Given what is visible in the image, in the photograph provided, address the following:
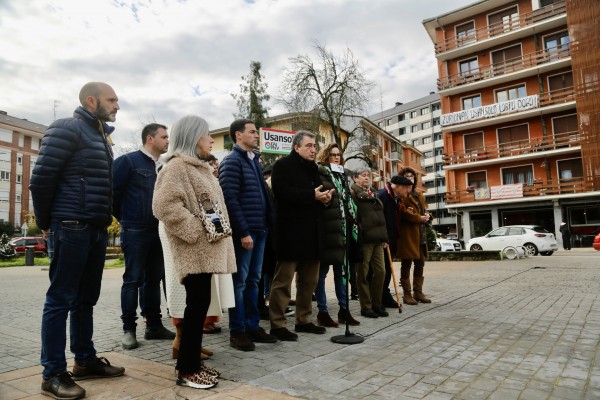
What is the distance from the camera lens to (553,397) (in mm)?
2639

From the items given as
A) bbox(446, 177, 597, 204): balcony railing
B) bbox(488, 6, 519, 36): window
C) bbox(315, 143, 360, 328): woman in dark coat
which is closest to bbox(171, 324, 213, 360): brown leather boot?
bbox(315, 143, 360, 328): woman in dark coat

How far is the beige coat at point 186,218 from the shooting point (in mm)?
2969

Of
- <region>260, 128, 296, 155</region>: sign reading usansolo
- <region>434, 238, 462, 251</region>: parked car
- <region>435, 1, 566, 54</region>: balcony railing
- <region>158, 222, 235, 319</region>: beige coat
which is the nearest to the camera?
<region>158, 222, 235, 319</region>: beige coat

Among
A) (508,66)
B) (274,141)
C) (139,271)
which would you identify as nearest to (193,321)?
(139,271)

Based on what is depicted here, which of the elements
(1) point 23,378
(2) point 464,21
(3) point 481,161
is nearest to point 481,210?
(3) point 481,161

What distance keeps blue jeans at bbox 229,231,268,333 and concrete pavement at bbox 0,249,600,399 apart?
265mm

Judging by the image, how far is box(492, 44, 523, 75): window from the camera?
32.6 meters

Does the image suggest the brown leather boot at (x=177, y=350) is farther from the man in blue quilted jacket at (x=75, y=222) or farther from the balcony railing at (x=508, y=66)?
the balcony railing at (x=508, y=66)

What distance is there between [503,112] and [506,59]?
4584 millimetres

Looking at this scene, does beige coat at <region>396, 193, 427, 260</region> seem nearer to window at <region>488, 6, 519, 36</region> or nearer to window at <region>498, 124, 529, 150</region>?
window at <region>498, 124, 529, 150</region>

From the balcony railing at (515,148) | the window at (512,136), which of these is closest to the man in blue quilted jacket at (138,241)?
the balcony railing at (515,148)

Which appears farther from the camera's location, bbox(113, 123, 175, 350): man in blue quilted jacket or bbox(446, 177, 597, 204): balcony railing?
bbox(446, 177, 597, 204): balcony railing

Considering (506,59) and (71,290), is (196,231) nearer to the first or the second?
(71,290)

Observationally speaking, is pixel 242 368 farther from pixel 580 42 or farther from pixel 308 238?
pixel 580 42
